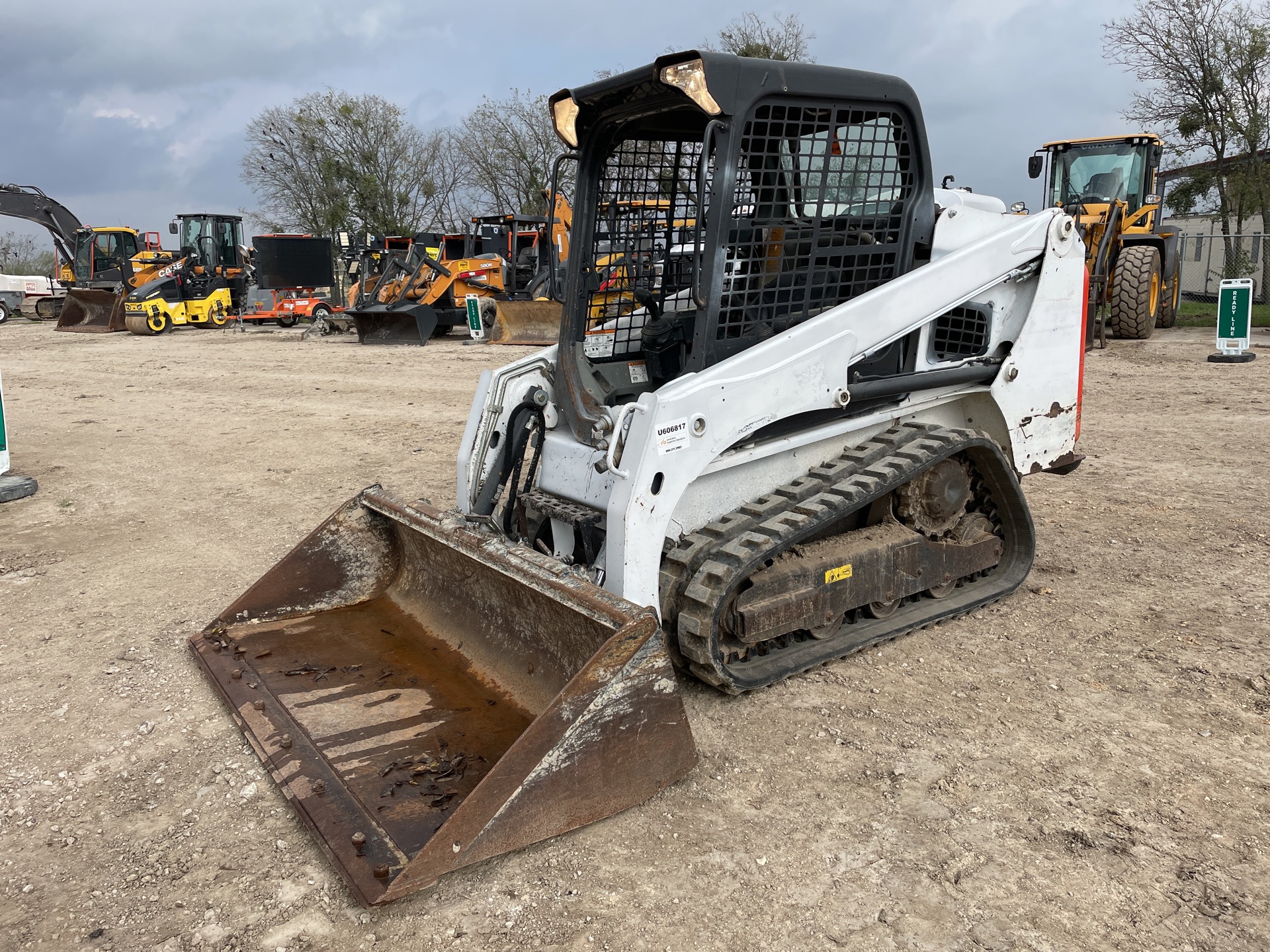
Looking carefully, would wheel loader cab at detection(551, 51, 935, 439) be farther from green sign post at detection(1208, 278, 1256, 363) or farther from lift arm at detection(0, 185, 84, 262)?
lift arm at detection(0, 185, 84, 262)

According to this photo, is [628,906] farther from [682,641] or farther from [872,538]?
[872,538]

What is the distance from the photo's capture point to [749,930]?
226 cm

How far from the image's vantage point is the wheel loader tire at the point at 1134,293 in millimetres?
13484

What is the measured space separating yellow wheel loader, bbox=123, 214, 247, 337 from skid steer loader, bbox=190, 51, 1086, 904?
22.0m

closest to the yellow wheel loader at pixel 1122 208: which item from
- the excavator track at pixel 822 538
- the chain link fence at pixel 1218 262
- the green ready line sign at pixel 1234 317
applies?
the green ready line sign at pixel 1234 317

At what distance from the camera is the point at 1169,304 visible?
16.2 m

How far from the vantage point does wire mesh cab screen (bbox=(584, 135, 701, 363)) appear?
411 centimetres

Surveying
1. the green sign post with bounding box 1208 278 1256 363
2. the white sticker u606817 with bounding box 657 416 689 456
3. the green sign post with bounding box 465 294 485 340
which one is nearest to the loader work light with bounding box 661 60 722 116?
the white sticker u606817 with bounding box 657 416 689 456

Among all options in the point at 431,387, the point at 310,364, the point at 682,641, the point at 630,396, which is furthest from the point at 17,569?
the point at 310,364

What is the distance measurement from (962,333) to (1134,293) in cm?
1084

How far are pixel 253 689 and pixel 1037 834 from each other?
8.47 feet

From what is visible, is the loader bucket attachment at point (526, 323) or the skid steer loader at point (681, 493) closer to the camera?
the skid steer loader at point (681, 493)

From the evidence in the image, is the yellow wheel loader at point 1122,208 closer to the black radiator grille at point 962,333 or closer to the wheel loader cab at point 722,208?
the black radiator grille at point 962,333

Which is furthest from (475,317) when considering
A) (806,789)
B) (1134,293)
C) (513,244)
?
(806,789)
